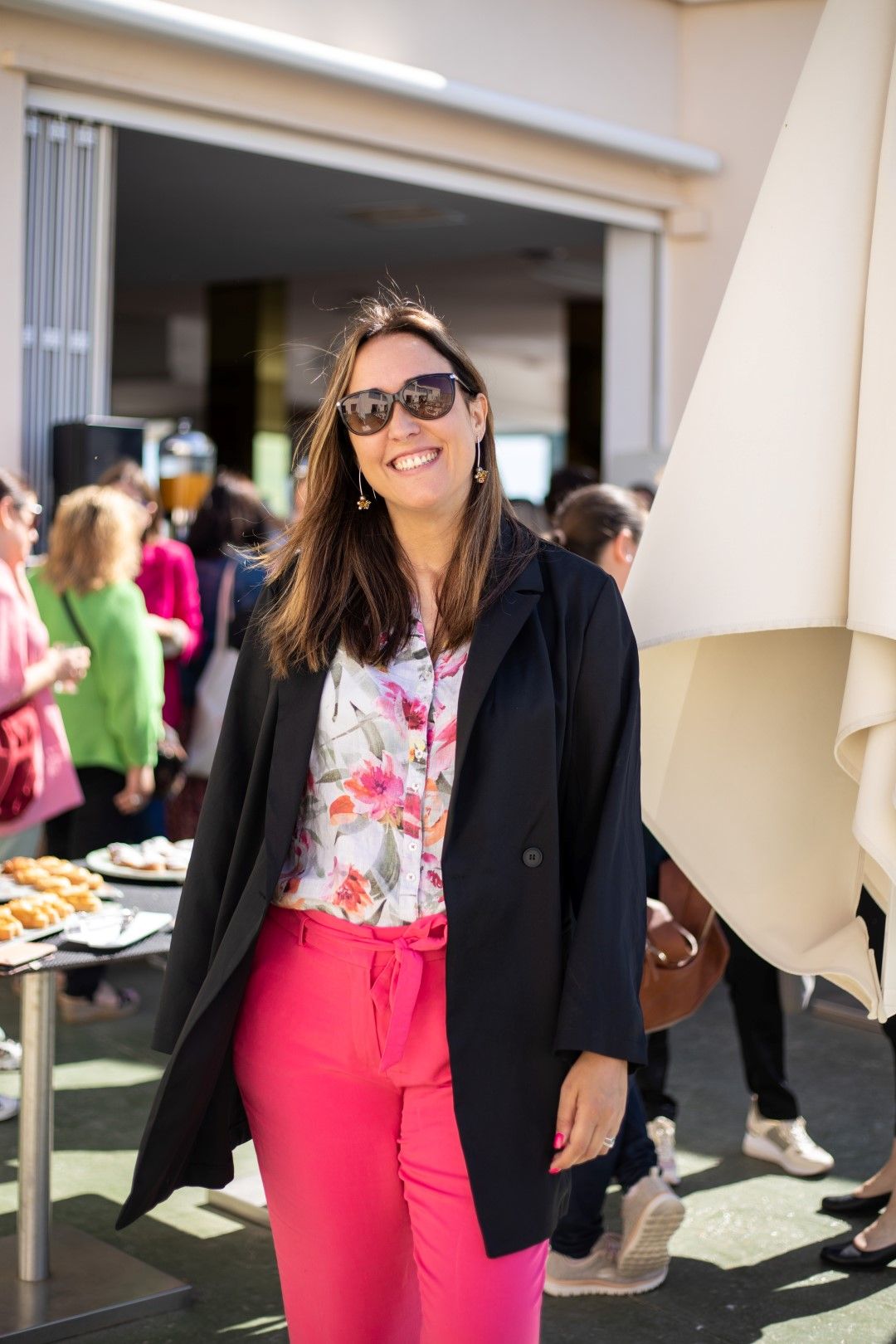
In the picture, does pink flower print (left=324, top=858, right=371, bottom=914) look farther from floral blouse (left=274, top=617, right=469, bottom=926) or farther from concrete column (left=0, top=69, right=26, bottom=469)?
concrete column (left=0, top=69, right=26, bottom=469)

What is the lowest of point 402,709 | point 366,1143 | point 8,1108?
point 8,1108

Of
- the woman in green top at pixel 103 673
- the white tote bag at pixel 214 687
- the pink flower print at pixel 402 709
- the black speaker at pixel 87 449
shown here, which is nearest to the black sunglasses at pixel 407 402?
the pink flower print at pixel 402 709

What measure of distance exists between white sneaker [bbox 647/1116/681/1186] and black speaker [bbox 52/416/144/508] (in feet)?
12.1

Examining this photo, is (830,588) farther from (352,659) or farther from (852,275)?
(352,659)

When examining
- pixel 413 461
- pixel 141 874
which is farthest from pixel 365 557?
pixel 141 874

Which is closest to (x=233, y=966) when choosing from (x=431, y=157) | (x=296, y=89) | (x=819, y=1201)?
(x=819, y=1201)

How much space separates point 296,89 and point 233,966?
6.15 metres

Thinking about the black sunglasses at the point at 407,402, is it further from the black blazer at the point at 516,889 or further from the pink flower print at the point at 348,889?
the pink flower print at the point at 348,889

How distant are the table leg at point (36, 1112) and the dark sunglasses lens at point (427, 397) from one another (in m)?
1.79

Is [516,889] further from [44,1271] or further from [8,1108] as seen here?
[8,1108]

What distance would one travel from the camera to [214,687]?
21.6ft

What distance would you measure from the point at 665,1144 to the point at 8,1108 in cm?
202

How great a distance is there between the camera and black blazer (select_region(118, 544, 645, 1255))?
6.45 ft

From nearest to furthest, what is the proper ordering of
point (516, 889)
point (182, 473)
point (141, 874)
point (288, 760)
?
point (516, 889) → point (288, 760) → point (141, 874) → point (182, 473)
